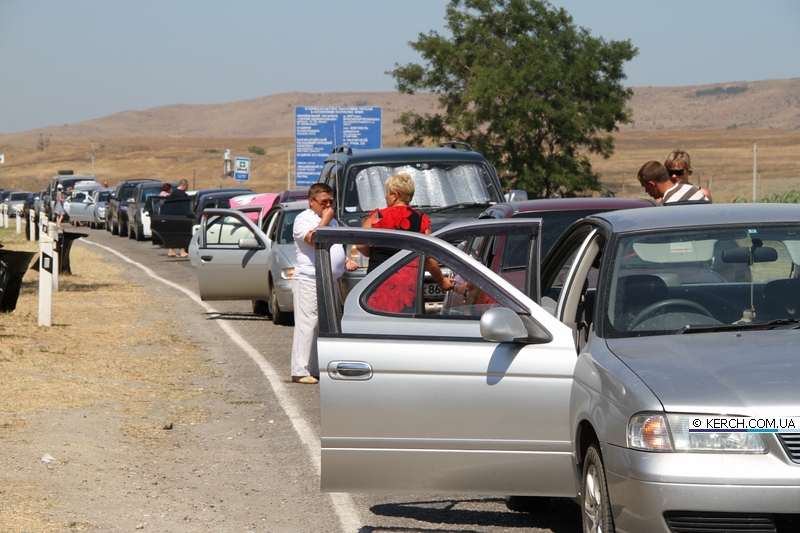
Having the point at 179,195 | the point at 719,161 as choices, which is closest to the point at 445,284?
the point at 179,195

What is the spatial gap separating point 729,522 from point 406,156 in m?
9.85

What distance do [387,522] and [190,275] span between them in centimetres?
1853

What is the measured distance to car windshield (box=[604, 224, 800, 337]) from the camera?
497 centimetres

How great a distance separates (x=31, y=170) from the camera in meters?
119

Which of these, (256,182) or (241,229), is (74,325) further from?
(256,182)

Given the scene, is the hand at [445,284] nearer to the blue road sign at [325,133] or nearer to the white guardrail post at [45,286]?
the white guardrail post at [45,286]

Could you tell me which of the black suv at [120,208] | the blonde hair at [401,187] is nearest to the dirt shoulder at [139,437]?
the blonde hair at [401,187]

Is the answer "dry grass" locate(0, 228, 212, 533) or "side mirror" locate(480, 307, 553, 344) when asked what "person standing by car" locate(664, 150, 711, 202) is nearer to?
"dry grass" locate(0, 228, 212, 533)

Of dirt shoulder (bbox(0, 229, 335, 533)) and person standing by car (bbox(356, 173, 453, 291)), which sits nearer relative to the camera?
dirt shoulder (bbox(0, 229, 335, 533))

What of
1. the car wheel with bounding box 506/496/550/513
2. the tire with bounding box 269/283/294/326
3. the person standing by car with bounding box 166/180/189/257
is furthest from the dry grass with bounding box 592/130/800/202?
the car wheel with bounding box 506/496/550/513

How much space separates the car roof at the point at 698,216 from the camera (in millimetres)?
5254

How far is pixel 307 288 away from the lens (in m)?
10.1

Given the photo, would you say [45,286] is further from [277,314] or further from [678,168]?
[678,168]

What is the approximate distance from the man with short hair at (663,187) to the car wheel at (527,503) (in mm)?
3491
